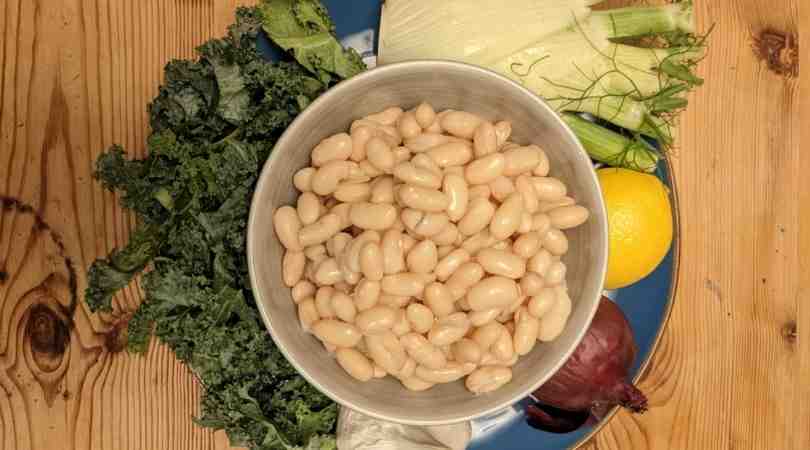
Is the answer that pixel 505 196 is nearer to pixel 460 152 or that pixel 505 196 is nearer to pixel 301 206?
pixel 460 152

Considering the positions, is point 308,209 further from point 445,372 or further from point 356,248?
point 445,372

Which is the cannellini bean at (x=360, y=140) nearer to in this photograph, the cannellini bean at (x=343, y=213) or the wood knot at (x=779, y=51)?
the cannellini bean at (x=343, y=213)

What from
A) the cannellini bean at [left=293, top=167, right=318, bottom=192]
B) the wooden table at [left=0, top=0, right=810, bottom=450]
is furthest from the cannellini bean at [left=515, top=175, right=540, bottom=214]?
the wooden table at [left=0, top=0, right=810, bottom=450]

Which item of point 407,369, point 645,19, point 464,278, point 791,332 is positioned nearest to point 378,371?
point 407,369

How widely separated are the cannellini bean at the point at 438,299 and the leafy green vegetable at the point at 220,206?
195 mm

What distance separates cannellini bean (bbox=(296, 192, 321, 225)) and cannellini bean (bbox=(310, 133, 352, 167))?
1.4 inches

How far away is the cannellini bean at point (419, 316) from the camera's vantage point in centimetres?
69

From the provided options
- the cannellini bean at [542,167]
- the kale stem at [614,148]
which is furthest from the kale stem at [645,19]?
the cannellini bean at [542,167]

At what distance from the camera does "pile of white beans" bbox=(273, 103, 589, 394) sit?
2.23 ft

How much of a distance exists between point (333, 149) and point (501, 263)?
0.65ft

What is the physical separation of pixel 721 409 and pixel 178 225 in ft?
2.50

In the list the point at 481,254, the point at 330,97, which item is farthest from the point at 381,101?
the point at 481,254

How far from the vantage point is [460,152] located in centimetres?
70

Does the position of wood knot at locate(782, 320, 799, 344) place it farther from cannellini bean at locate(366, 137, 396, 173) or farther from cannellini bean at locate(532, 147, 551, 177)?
cannellini bean at locate(366, 137, 396, 173)
